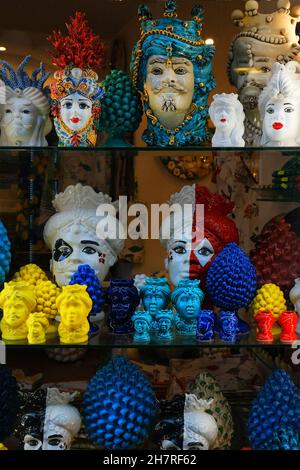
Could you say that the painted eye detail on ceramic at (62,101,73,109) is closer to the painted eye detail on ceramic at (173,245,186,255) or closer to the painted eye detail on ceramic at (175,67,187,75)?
the painted eye detail on ceramic at (175,67,187,75)

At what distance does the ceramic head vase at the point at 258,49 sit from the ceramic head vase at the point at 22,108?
64 centimetres

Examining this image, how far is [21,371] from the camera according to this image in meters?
2.08

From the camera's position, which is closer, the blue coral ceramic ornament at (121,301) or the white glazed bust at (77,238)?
the blue coral ceramic ornament at (121,301)

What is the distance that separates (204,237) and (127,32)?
2.41ft

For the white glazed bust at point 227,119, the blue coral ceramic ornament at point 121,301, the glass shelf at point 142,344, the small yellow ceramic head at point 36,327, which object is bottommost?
the glass shelf at point 142,344

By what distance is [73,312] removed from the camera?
5.88 ft

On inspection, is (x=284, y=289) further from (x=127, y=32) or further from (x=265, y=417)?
(x=127, y=32)

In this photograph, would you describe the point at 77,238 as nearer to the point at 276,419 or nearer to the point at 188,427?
the point at 188,427

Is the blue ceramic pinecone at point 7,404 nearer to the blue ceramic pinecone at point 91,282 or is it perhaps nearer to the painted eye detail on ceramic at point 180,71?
the blue ceramic pinecone at point 91,282

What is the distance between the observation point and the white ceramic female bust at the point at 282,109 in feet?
6.18

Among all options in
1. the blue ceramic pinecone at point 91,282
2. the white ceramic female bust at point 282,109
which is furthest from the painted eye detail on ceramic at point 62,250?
the white ceramic female bust at point 282,109

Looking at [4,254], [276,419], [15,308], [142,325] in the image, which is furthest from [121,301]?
[276,419]
